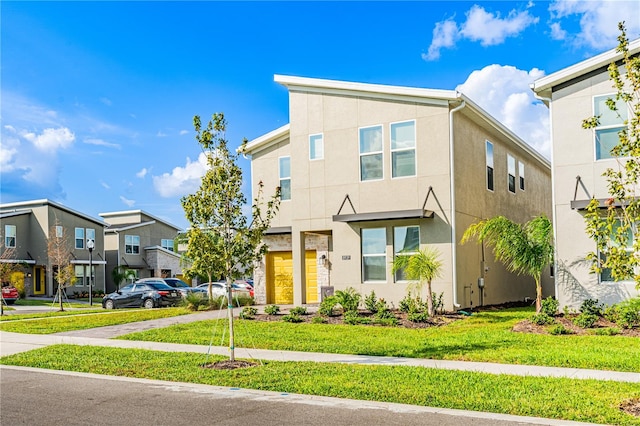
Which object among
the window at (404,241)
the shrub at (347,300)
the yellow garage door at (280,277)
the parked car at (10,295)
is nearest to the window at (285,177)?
the yellow garage door at (280,277)

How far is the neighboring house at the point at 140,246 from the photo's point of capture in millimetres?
50031

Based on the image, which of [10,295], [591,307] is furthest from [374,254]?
[10,295]

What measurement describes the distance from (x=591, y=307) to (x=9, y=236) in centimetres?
3885

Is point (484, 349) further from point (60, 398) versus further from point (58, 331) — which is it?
point (58, 331)

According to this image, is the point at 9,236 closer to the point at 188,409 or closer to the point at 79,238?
the point at 79,238

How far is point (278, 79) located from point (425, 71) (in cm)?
497

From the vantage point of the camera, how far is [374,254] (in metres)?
19.0

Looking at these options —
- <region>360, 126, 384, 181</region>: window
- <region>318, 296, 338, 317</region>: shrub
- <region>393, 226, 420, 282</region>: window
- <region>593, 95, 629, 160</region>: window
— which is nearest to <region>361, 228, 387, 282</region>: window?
<region>393, 226, 420, 282</region>: window

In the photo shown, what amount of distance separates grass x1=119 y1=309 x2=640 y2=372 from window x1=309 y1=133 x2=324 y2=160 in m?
6.23

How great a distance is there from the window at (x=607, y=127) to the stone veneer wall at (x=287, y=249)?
9711mm

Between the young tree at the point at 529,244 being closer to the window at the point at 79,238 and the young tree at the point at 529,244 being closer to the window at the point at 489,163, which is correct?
the window at the point at 489,163

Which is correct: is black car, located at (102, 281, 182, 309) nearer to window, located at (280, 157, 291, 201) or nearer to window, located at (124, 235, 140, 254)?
window, located at (280, 157, 291, 201)

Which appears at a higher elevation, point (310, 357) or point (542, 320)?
point (542, 320)

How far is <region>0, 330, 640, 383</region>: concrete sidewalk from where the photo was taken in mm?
9242
